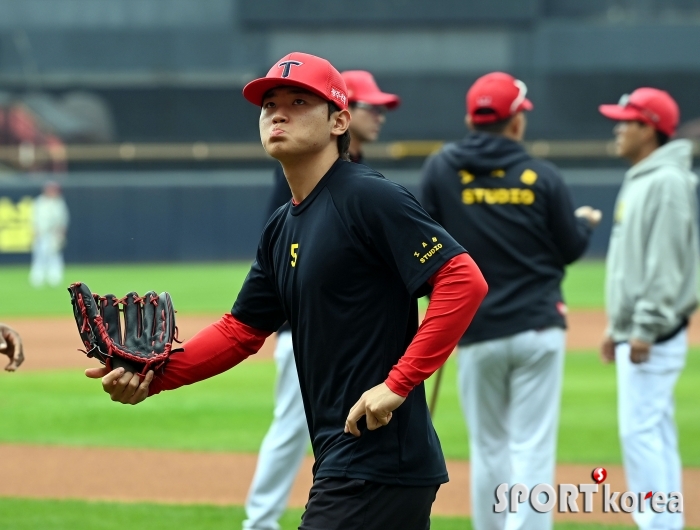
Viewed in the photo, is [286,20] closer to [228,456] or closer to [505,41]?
[505,41]

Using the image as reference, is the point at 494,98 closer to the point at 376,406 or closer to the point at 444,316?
the point at 444,316

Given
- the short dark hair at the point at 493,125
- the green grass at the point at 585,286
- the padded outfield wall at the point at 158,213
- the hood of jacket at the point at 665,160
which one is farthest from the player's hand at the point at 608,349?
the padded outfield wall at the point at 158,213

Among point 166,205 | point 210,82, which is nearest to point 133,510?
point 166,205

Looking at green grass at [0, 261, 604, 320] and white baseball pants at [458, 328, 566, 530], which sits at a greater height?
white baseball pants at [458, 328, 566, 530]

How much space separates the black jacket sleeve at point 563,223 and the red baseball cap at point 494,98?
36 cm

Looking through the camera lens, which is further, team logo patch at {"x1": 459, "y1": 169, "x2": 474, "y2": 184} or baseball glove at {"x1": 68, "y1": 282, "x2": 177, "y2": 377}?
team logo patch at {"x1": 459, "y1": 169, "x2": 474, "y2": 184}

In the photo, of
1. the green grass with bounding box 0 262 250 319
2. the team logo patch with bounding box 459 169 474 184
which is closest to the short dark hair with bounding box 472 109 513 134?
the team logo patch with bounding box 459 169 474 184

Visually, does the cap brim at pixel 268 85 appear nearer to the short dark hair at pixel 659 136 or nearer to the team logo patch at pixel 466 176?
the team logo patch at pixel 466 176

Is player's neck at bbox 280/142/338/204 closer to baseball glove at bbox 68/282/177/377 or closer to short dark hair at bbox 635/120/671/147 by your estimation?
baseball glove at bbox 68/282/177/377

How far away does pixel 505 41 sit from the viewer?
105ft

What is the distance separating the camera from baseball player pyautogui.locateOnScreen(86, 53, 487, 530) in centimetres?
298

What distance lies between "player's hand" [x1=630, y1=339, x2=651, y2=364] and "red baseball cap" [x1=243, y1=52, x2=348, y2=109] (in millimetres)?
2361

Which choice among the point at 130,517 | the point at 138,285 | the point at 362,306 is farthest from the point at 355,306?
Result: the point at 138,285

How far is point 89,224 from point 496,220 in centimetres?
2522
